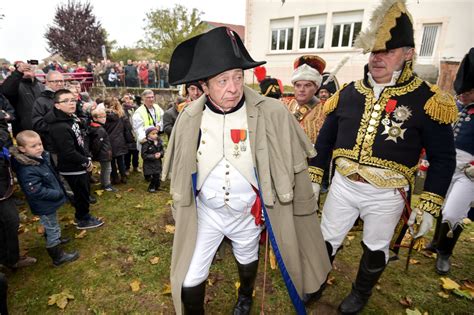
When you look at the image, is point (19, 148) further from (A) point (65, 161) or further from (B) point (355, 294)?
(B) point (355, 294)

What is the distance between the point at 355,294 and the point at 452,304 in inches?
46.3

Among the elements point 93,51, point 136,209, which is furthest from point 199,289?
point 93,51

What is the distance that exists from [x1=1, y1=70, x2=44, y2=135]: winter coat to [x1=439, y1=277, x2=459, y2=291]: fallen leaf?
7.42 meters

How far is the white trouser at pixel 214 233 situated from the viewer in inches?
87.6

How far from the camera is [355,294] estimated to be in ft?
9.29

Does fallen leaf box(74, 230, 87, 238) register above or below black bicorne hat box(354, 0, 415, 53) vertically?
below

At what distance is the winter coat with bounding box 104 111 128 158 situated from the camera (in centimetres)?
584

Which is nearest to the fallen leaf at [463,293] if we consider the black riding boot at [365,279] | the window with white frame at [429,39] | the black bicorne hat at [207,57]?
the black riding boot at [365,279]

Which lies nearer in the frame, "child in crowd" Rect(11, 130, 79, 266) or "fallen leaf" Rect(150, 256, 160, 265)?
"child in crowd" Rect(11, 130, 79, 266)

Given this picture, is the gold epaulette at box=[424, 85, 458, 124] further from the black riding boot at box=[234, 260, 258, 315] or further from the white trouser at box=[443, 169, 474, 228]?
the black riding boot at box=[234, 260, 258, 315]

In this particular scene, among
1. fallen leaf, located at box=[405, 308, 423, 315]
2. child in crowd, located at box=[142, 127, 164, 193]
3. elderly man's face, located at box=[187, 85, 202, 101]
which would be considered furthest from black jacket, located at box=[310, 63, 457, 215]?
child in crowd, located at box=[142, 127, 164, 193]

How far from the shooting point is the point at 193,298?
87.0 inches

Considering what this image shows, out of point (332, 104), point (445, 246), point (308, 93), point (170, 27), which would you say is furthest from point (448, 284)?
point (170, 27)

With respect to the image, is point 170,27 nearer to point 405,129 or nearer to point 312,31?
point 312,31
